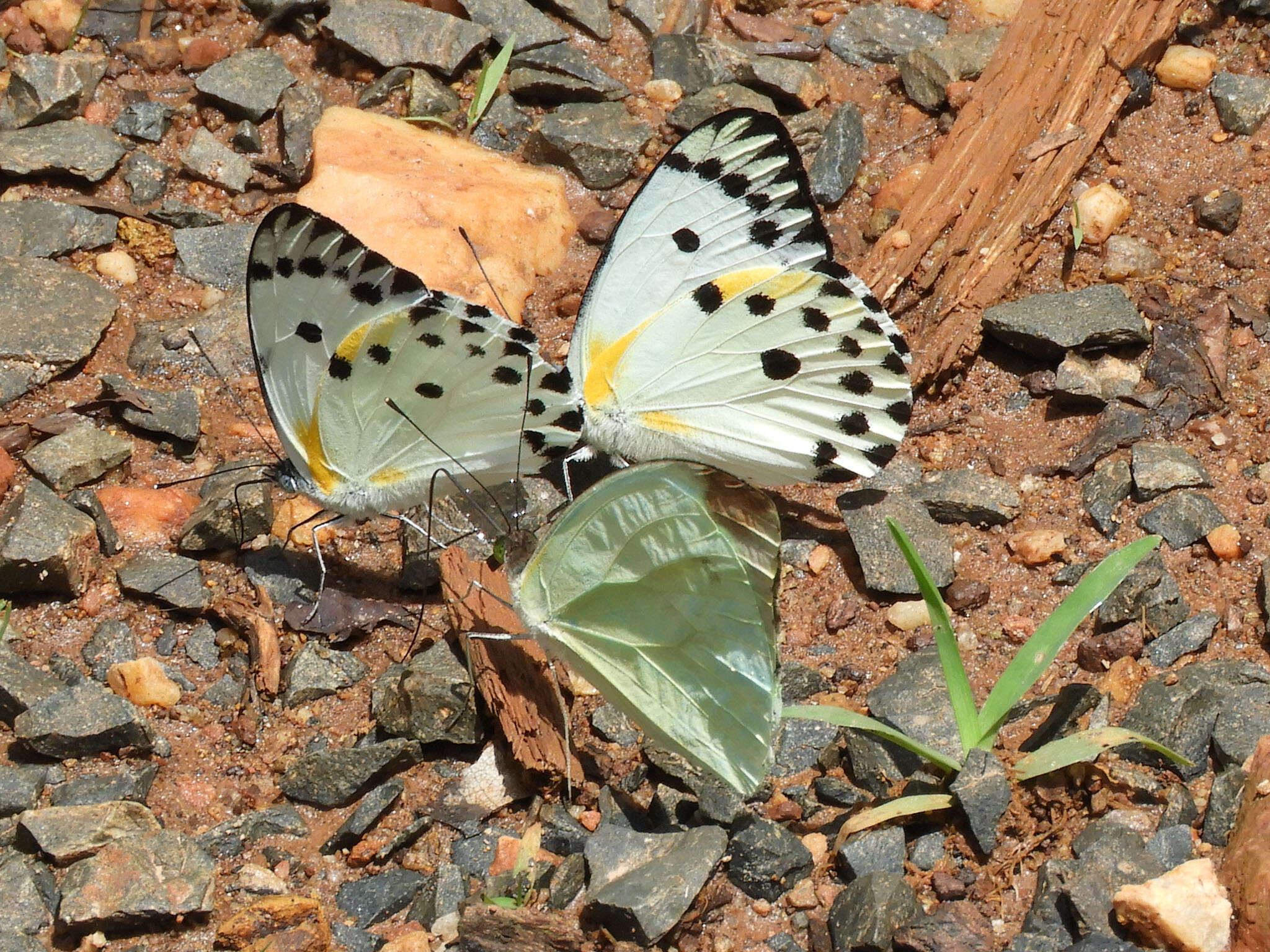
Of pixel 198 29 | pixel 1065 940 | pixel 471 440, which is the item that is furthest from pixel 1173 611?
pixel 198 29

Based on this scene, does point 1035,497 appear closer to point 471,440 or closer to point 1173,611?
point 1173,611

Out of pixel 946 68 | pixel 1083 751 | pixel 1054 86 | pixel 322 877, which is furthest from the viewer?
pixel 946 68

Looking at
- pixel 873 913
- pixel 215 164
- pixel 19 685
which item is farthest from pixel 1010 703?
pixel 215 164

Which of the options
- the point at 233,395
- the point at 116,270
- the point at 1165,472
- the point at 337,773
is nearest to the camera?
the point at 337,773

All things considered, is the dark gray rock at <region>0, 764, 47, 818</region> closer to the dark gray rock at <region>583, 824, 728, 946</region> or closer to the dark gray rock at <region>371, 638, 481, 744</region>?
the dark gray rock at <region>371, 638, 481, 744</region>

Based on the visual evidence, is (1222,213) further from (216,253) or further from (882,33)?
(216,253)

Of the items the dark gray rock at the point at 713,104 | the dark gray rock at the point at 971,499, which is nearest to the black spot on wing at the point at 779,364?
the dark gray rock at the point at 971,499

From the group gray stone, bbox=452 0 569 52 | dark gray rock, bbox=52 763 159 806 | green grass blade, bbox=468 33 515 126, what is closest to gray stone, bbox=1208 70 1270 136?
gray stone, bbox=452 0 569 52

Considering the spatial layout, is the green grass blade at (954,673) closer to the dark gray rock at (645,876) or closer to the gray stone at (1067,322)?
the dark gray rock at (645,876)
